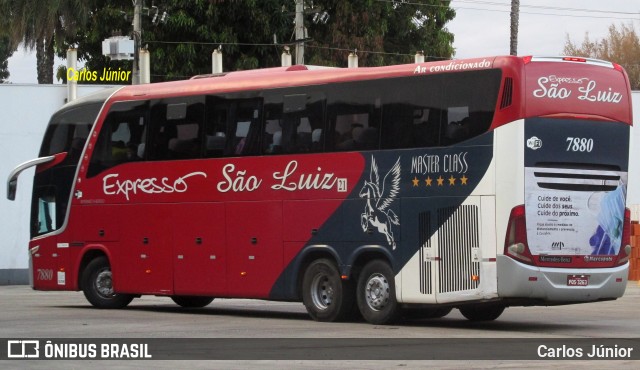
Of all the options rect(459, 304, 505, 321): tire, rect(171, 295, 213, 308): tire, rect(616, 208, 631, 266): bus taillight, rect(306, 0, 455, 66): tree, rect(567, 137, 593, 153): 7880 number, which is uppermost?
rect(306, 0, 455, 66): tree

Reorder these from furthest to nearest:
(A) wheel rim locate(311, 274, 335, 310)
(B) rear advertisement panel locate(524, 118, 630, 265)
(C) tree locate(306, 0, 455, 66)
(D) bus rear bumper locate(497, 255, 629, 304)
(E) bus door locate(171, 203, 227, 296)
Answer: (C) tree locate(306, 0, 455, 66)
(E) bus door locate(171, 203, 227, 296)
(A) wheel rim locate(311, 274, 335, 310)
(B) rear advertisement panel locate(524, 118, 630, 265)
(D) bus rear bumper locate(497, 255, 629, 304)

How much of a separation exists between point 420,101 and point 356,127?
1.32m

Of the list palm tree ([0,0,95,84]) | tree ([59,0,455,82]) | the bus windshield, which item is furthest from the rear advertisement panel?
palm tree ([0,0,95,84])

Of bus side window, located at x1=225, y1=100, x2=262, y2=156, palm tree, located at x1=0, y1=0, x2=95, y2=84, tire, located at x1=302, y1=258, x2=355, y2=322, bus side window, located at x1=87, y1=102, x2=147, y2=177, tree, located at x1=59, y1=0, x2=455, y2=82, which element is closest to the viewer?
tire, located at x1=302, y1=258, x2=355, y2=322

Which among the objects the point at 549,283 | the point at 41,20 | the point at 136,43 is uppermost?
the point at 41,20

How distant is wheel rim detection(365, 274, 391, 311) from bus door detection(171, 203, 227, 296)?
3361 millimetres

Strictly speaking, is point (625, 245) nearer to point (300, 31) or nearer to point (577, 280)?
point (577, 280)

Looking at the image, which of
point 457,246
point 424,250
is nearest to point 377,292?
point 424,250

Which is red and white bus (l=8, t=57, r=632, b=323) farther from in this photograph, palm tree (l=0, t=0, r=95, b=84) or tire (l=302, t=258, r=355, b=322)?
palm tree (l=0, t=0, r=95, b=84)

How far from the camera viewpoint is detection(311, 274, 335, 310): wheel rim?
880 inches

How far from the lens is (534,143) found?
19.7 metres

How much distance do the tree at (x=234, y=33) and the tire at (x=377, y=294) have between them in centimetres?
2781

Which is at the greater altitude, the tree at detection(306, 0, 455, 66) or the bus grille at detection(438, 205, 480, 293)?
the tree at detection(306, 0, 455, 66)

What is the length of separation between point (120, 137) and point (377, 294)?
6.62m
